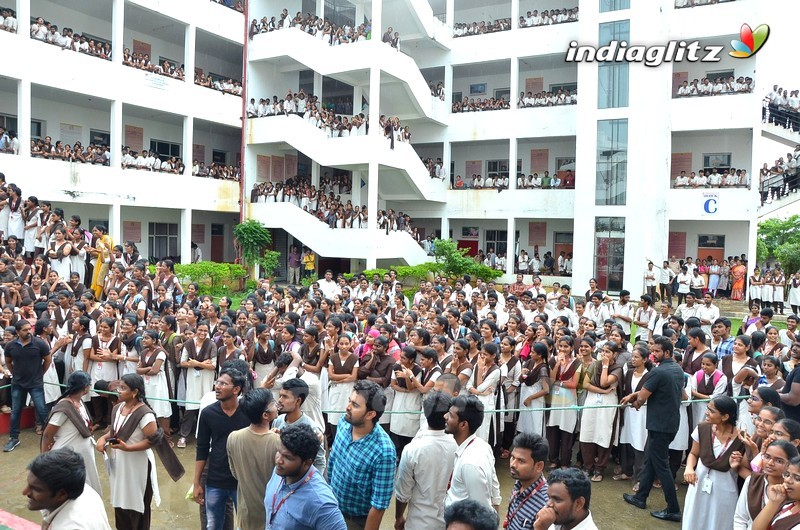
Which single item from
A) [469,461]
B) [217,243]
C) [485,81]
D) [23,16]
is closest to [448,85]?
[485,81]

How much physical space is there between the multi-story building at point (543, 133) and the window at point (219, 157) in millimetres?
2397

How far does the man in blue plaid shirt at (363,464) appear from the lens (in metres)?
3.60

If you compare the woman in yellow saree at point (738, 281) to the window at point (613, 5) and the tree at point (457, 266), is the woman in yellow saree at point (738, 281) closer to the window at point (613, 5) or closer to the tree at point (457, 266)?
the tree at point (457, 266)

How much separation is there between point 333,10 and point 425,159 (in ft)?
24.4

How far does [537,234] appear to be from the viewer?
26297 millimetres

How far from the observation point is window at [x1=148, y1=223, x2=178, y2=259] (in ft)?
74.4

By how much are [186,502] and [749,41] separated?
906 inches

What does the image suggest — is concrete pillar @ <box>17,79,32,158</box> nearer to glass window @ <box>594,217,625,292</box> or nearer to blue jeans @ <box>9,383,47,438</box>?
blue jeans @ <box>9,383,47,438</box>

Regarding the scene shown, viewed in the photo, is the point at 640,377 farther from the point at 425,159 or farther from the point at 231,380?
the point at 425,159

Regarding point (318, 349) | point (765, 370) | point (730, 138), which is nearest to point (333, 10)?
point (730, 138)

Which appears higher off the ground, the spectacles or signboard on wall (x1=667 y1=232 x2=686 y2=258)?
signboard on wall (x1=667 y1=232 x2=686 y2=258)

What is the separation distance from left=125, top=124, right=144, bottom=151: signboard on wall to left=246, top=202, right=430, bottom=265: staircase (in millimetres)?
4364

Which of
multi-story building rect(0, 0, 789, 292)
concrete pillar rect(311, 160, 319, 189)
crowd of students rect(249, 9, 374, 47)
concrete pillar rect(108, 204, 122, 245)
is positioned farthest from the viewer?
concrete pillar rect(311, 160, 319, 189)

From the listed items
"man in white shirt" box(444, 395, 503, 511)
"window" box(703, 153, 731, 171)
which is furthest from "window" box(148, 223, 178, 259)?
"man in white shirt" box(444, 395, 503, 511)
